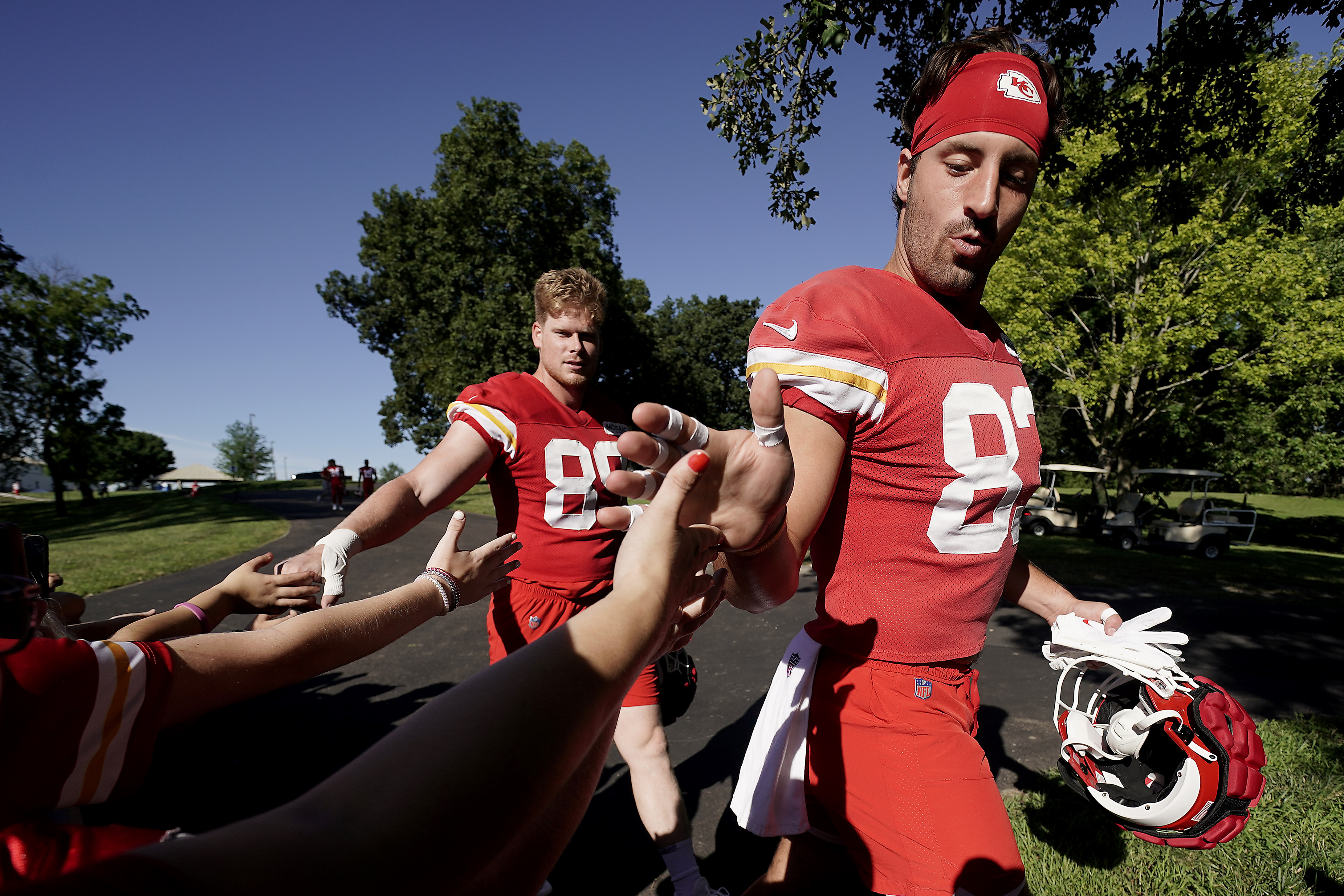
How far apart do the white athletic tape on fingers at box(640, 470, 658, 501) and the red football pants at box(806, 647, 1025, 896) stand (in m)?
0.95

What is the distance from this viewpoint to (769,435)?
120 cm

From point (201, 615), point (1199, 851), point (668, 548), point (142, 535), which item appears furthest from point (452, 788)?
point (142, 535)

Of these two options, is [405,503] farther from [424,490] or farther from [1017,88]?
[1017,88]

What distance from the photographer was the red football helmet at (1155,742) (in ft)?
5.64

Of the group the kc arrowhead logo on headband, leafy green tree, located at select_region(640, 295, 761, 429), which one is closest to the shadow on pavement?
the kc arrowhead logo on headband

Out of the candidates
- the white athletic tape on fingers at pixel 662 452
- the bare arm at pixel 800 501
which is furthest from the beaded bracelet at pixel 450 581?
the white athletic tape on fingers at pixel 662 452

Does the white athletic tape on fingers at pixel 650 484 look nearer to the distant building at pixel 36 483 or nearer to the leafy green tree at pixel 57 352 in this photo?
the leafy green tree at pixel 57 352

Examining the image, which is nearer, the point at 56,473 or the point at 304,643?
the point at 304,643

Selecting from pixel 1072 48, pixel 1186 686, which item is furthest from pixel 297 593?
pixel 1072 48

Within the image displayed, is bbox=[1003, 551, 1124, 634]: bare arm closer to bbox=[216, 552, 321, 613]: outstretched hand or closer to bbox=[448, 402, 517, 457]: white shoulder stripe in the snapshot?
bbox=[448, 402, 517, 457]: white shoulder stripe

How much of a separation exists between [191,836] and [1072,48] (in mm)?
7568

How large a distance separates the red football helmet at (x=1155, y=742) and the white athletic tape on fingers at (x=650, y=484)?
1540 mm

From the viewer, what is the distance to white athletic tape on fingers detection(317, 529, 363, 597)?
202 cm

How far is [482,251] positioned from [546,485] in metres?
22.5
